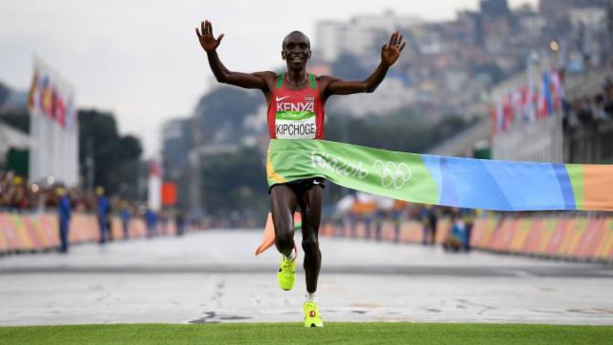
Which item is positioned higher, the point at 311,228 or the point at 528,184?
the point at 528,184

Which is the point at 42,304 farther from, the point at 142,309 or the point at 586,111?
the point at 586,111

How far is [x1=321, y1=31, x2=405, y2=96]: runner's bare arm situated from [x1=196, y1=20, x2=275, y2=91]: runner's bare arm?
1.66 feet

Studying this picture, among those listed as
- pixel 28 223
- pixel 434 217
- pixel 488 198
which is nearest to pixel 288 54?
pixel 488 198

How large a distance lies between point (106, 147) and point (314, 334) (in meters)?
159

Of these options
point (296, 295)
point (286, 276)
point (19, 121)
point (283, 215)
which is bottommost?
point (296, 295)

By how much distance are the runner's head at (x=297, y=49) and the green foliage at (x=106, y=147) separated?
153968 mm

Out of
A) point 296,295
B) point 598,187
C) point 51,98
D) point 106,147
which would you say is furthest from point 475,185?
point 106,147

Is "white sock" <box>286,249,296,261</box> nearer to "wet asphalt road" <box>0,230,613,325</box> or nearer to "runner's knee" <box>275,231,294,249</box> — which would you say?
"runner's knee" <box>275,231,294,249</box>

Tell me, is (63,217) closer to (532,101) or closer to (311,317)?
(532,101)

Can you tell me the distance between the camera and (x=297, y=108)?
12336 millimetres

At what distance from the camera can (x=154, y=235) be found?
9462cm

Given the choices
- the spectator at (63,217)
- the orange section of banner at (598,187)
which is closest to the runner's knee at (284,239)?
the orange section of banner at (598,187)

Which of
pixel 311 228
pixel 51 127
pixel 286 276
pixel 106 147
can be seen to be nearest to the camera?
pixel 311 228

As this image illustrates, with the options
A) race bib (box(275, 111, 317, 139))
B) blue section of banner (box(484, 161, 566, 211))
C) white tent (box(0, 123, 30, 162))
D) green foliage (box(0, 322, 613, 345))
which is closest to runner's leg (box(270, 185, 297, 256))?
race bib (box(275, 111, 317, 139))
